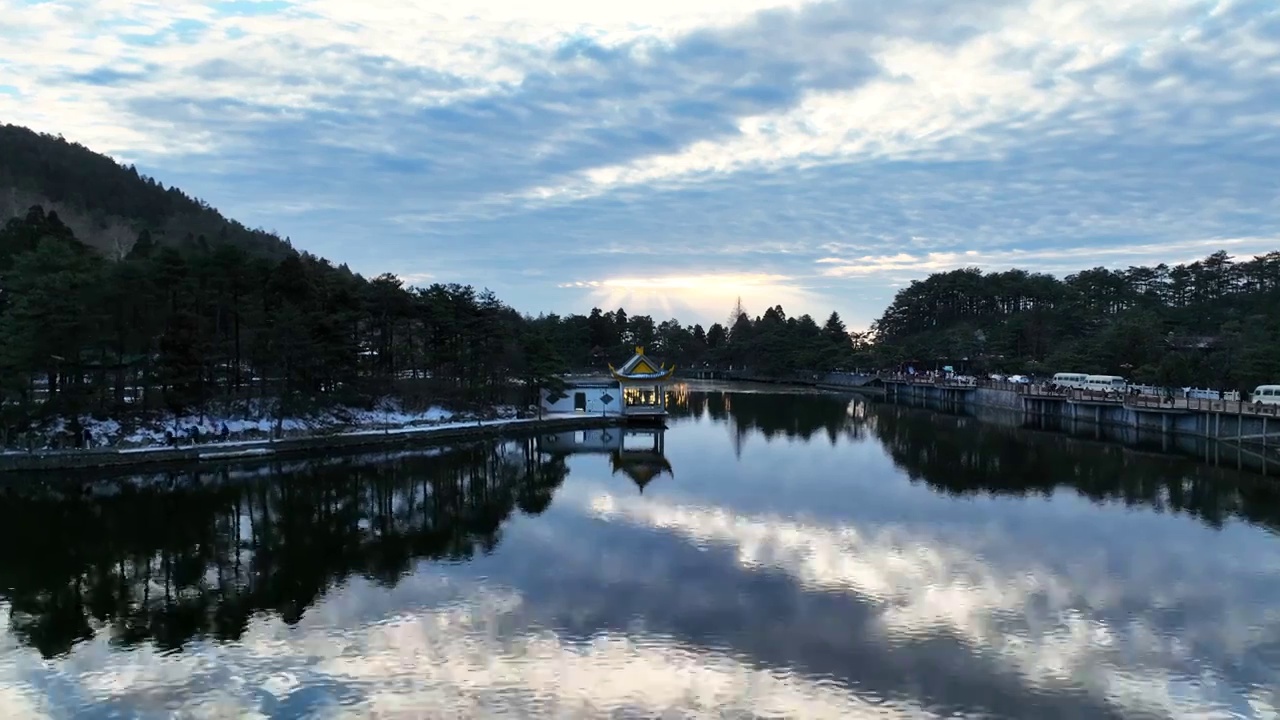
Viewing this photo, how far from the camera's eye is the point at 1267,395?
30.4 meters

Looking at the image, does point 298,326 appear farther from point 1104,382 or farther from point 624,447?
point 1104,382

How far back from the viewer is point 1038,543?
51.0ft

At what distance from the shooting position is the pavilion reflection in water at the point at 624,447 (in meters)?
24.5

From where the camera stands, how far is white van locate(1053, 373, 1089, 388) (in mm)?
44338

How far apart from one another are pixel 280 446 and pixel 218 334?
19.9ft

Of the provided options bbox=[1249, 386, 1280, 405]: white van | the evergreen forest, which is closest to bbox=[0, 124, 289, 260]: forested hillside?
the evergreen forest

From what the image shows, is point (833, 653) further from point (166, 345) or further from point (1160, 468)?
point (166, 345)

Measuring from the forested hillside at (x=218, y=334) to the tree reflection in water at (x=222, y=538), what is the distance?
482 cm

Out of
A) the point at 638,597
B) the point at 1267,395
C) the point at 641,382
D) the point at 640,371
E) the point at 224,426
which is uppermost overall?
the point at 640,371

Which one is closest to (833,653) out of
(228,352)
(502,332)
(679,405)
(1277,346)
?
(228,352)

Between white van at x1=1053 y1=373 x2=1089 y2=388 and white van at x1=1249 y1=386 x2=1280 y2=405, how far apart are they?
12.3m

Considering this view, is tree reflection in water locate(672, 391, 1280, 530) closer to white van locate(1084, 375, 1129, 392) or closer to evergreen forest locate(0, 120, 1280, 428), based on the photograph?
white van locate(1084, 375, 1129, 392)

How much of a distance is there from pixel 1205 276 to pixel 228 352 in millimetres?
71890

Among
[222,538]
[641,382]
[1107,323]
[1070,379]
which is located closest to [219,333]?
[222,538]
